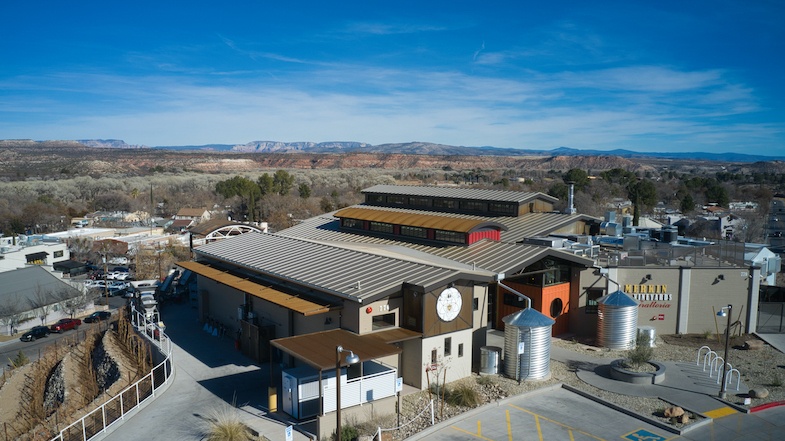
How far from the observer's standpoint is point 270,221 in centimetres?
7550

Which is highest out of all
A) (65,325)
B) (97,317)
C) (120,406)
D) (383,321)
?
(383,321)

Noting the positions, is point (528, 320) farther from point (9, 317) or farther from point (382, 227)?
point (9, 317)

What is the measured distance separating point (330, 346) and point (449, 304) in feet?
16.1

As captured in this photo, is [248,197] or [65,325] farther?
[248,197]

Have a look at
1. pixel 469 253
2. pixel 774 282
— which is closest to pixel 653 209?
pixel 774 282

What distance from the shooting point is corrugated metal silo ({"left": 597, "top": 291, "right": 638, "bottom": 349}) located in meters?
25.8

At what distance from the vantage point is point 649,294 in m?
28.5

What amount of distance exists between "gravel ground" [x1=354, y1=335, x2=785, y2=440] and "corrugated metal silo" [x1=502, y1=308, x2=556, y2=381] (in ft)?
1.29

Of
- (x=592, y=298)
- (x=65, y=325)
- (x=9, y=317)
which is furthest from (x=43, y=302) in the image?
(x=592, y=298)

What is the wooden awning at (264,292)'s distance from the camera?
70.9 feet

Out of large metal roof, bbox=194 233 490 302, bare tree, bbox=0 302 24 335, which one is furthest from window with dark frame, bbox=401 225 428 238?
bare tree, bbox=0 302 24 335

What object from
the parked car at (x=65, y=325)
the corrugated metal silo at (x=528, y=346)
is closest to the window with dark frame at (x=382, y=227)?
the corrugated metal silo at (x=528, y=346)

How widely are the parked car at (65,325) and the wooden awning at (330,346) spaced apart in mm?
25150

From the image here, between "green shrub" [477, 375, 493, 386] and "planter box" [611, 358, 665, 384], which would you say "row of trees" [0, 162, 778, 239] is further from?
"green shrub" [477, 375, 493, 386]
